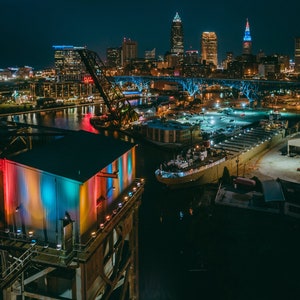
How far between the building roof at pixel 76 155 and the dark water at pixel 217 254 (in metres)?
2.75

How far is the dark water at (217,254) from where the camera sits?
507cm

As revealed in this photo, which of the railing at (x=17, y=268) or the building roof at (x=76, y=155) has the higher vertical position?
the building roof at (x=76, y=155)

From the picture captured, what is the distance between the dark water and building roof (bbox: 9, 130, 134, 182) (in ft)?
9.03

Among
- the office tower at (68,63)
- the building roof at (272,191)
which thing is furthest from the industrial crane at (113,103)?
the office tower at (68,63)

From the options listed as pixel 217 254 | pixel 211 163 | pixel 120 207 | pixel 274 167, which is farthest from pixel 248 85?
pixel 120 207

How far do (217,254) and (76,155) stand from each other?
377cm

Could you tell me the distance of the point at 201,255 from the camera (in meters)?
5.90

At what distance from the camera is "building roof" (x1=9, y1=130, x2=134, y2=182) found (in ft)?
7.69

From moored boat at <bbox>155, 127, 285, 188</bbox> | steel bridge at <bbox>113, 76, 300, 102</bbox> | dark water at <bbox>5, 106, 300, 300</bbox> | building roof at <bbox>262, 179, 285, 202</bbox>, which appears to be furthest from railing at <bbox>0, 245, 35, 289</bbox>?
steel bridge at <bbox>113, 76, 300, 102</bbox>

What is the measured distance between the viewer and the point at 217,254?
579 centimetres

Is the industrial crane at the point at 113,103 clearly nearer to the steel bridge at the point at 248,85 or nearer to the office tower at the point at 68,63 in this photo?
the steel bridge at the point at 248,85

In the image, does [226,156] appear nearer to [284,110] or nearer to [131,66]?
[284,110]

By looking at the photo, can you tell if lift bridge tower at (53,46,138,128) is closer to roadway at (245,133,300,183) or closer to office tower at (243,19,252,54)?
roadway at (245,133,300,183)

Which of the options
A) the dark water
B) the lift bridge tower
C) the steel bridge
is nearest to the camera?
the dark water
